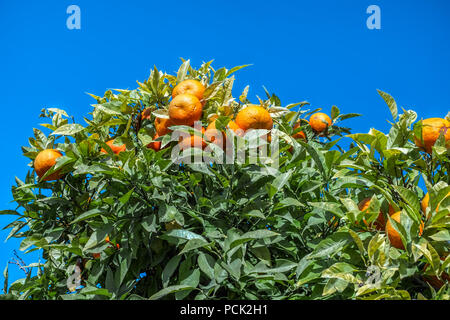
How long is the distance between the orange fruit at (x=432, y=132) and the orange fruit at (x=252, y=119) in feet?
1.64

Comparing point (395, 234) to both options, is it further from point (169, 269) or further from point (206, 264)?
point (169, 269)

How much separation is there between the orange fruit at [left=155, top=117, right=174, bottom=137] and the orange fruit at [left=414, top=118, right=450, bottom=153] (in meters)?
0.83

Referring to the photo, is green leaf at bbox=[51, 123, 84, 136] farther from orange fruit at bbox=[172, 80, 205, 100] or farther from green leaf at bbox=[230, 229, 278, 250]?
green leaf at bbox=[230, 229, 278, 250]

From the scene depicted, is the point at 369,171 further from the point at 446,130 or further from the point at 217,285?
the point at 217,285

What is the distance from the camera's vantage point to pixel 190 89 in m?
1.68

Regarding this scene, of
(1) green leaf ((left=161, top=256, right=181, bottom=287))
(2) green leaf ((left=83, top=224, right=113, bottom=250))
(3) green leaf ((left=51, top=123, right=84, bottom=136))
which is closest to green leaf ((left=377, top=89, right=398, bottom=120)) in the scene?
(1) green leaf ((left=161, top=256, right=181, bottom=287))

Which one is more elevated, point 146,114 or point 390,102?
point 146,114

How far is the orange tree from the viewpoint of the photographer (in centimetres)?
124

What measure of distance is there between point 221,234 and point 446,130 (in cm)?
78

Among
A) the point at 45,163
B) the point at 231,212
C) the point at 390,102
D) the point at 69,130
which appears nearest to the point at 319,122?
the point at 390,102

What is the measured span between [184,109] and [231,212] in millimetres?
392

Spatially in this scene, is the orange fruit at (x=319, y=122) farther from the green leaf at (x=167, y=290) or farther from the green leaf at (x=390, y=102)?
the green leaf at (x=167, y=290)

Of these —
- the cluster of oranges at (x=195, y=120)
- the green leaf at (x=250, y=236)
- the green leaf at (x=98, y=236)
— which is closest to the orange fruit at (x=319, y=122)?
the cluster of oranges at (x=195, y=120)
